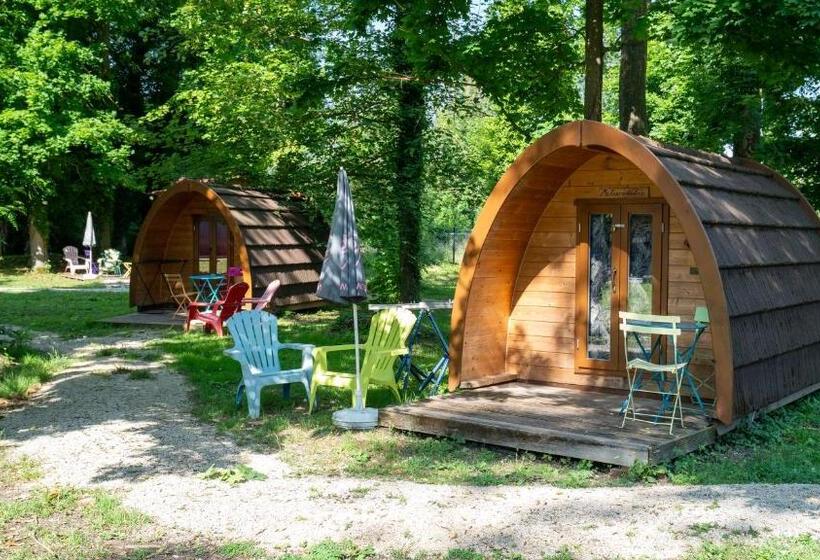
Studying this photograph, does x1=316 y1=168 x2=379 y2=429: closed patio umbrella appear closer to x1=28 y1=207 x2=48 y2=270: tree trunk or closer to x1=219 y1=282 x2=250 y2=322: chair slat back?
x1=219 y1=282 x2=250 y2=322: chair slat back

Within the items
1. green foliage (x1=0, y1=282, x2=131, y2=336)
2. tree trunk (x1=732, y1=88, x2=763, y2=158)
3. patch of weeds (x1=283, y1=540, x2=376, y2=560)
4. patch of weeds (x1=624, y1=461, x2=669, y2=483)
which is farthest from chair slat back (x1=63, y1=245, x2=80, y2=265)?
patch of weeds (x1=283, y1=540, x2=376, y2=560)

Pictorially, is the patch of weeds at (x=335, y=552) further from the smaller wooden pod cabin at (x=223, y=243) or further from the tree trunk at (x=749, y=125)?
the tree trunk at (x=749, y=125)

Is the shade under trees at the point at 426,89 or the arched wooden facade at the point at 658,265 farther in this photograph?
the shade under trees at the point at 426,89

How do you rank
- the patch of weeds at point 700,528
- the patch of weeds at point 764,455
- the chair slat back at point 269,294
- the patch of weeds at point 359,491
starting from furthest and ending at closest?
the chair slat back at point 269,294, the patch of weeds at point 764,455, the patch of weeds at point 359,491, the patch of weeds at point 700,528

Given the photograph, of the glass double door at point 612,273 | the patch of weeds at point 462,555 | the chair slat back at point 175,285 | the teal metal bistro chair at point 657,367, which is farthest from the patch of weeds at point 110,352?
the patch of weeds at point 462,555

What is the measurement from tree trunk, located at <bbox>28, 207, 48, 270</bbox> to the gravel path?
22.7 metres

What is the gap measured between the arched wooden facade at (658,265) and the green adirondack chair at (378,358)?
2.09 ft

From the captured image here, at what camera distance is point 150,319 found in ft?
53.9

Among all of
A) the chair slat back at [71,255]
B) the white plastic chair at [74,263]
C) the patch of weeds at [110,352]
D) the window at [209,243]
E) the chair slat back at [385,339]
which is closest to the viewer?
the chair slat back at [385,339]

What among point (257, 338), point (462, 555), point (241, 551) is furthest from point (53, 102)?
point (462, 555)

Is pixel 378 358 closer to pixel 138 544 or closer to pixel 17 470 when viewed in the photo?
pixel 17 470

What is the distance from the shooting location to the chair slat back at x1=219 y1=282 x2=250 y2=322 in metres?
14.1

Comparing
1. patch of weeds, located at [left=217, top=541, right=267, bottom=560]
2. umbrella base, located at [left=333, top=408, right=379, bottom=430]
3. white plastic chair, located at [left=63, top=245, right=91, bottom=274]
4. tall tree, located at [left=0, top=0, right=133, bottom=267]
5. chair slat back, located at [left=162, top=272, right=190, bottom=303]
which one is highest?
tall tree, located at [left=0, top=0, right=133, bottom=267]

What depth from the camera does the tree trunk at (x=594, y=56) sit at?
35.4 ft
